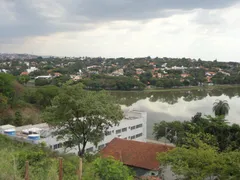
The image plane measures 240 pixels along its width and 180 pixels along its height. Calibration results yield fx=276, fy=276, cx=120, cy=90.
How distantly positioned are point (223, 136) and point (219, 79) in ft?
154

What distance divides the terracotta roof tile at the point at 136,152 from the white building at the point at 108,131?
1.19 metres

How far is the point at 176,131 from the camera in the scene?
17.7 m

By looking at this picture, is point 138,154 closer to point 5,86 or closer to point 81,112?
point 81,112

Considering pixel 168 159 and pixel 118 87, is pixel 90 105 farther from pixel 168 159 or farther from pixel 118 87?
pixel 118 87

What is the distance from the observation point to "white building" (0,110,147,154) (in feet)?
46.0

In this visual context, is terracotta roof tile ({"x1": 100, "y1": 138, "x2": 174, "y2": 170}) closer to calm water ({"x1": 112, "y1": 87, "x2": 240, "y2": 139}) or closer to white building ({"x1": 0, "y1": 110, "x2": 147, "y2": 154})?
white building ({"x1": 0, "y1": 110, "x2": 147, "y2": 154})

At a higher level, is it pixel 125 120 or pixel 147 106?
pixel 125 120

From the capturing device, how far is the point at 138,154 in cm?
1195

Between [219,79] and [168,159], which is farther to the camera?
[219,79]

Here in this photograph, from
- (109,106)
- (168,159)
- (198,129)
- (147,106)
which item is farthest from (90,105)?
(147,106)

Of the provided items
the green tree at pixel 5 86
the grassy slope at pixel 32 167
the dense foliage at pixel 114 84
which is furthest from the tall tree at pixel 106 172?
the dense foliage at pixel 114 84

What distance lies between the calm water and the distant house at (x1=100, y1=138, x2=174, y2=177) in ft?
31.2

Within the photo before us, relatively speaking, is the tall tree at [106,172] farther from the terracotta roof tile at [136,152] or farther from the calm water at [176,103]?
the calm water at [176,103]

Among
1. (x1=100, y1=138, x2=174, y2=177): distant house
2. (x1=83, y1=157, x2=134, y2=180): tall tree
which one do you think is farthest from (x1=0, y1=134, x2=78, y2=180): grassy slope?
(x1=100, y1=138, x2=174, y2=177): distant house
